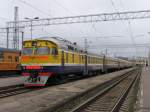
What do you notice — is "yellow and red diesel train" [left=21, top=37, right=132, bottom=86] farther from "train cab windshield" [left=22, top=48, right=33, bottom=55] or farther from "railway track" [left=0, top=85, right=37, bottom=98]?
"railway track" [left=0, top=85, right=37, bottom=98]

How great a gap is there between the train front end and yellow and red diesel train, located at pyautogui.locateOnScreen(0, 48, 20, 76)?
35.8 ft

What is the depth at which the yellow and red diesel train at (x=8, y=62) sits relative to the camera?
31.0m

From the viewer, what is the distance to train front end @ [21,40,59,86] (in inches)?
773

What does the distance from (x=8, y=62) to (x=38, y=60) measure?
1294cm

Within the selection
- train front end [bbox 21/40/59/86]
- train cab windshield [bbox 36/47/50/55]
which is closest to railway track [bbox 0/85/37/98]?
train front end [bbox 21/40/59/86]

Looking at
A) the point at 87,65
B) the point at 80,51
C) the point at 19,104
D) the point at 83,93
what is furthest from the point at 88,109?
the point at 87,65

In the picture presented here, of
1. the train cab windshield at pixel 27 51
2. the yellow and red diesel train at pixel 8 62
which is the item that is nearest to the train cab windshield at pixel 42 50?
the train cab windshield at pixel 27 51

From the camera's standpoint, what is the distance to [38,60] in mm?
19953

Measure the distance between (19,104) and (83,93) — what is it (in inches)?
219

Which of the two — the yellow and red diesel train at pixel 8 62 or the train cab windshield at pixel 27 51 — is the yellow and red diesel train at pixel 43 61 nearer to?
the train cab windshield at pixel 27 51

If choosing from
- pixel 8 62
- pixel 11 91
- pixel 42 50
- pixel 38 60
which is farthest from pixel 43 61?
pixel 8 62

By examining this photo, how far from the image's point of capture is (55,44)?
20484 mm

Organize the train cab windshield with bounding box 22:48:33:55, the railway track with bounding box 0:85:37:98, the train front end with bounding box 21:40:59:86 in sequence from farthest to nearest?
the train cab windshield with bounding box 22:48:33:55, the train front end with bounding box 21:40:59:86, the railway track with bounding box 0:85:37:98

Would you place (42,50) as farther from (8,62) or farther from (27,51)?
(8,62)
